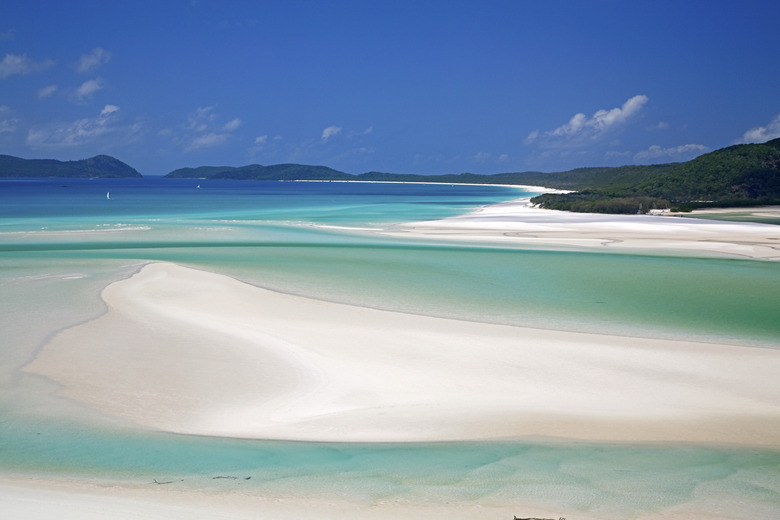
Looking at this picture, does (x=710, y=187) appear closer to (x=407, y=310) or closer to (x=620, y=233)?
(x=620, y=233)

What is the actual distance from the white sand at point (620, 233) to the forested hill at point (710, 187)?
30.0 ft

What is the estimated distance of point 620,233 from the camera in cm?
2977

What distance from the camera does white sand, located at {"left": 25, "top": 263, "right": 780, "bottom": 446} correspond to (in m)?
7.16

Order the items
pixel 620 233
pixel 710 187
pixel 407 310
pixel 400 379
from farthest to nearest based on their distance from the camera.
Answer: pixel 710 187 → pixel 620 233 → pixel 407 310 → pixel 400 379

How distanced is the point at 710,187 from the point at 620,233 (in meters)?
28.0

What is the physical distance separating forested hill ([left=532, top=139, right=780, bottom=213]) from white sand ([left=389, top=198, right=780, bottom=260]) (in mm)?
9129

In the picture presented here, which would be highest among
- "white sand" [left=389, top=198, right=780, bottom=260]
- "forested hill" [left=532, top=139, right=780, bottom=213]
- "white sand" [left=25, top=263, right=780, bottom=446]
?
"forested hill" [left=532, top=139, right=780, bottom=213]

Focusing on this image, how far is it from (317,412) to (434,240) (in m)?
20.4

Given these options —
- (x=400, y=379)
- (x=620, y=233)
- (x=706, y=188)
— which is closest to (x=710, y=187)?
(x=706, y=188)

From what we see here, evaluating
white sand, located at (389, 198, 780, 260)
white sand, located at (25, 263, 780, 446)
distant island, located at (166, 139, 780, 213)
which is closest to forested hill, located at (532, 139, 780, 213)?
distant island, located at (166, 139, 780, 213)

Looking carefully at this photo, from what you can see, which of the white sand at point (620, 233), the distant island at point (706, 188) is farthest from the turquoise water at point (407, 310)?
the distant island at point (706, 188)

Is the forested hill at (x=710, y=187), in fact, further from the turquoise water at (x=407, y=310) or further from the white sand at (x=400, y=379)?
the white sand at (x=400, y=379)

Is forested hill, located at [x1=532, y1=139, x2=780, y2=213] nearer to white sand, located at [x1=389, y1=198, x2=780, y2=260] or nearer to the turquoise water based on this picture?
white sand, located at [x1=389, y1=198, x2=780, y2=260]

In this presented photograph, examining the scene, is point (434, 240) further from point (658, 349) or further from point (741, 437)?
point (741, 437)
